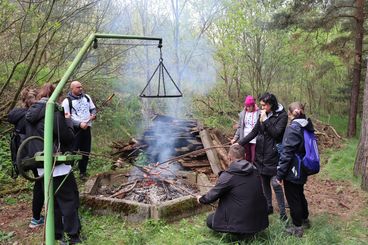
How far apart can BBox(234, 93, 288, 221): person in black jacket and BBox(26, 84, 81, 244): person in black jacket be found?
107 inches

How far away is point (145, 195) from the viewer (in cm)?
577

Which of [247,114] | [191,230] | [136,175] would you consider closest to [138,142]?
[136,175]

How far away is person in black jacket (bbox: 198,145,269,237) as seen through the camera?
12.8 ft

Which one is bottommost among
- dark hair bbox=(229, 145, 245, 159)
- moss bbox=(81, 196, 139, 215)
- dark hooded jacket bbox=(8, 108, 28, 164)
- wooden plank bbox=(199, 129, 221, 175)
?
moss bbox=(81, 196, 139, 215)

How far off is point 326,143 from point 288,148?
7.69m

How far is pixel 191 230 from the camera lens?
14.9 feet

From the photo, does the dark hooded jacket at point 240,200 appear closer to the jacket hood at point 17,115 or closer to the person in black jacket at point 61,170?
the person in black jacket at point 61,170

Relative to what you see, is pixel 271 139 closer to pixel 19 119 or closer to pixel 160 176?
pixel 160 176

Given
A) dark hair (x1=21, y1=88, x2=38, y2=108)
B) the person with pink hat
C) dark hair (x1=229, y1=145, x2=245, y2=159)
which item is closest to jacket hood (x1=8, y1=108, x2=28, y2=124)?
dark hair (x1=21, y1=88, x2=38, y2=108)

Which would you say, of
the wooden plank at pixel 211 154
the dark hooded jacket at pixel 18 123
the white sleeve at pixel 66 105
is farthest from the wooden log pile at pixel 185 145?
the dark hooded jacket at pixel 18 123

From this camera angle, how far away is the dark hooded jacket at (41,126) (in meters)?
3.89

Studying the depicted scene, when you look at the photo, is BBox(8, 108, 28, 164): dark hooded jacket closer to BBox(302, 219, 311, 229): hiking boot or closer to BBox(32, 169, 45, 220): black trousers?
BBox(32, 169, 45, 220): black trousers

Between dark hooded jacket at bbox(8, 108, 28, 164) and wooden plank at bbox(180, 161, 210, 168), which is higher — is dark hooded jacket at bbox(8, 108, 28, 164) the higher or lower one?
the higher one

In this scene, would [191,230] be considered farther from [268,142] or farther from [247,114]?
[247,114]
